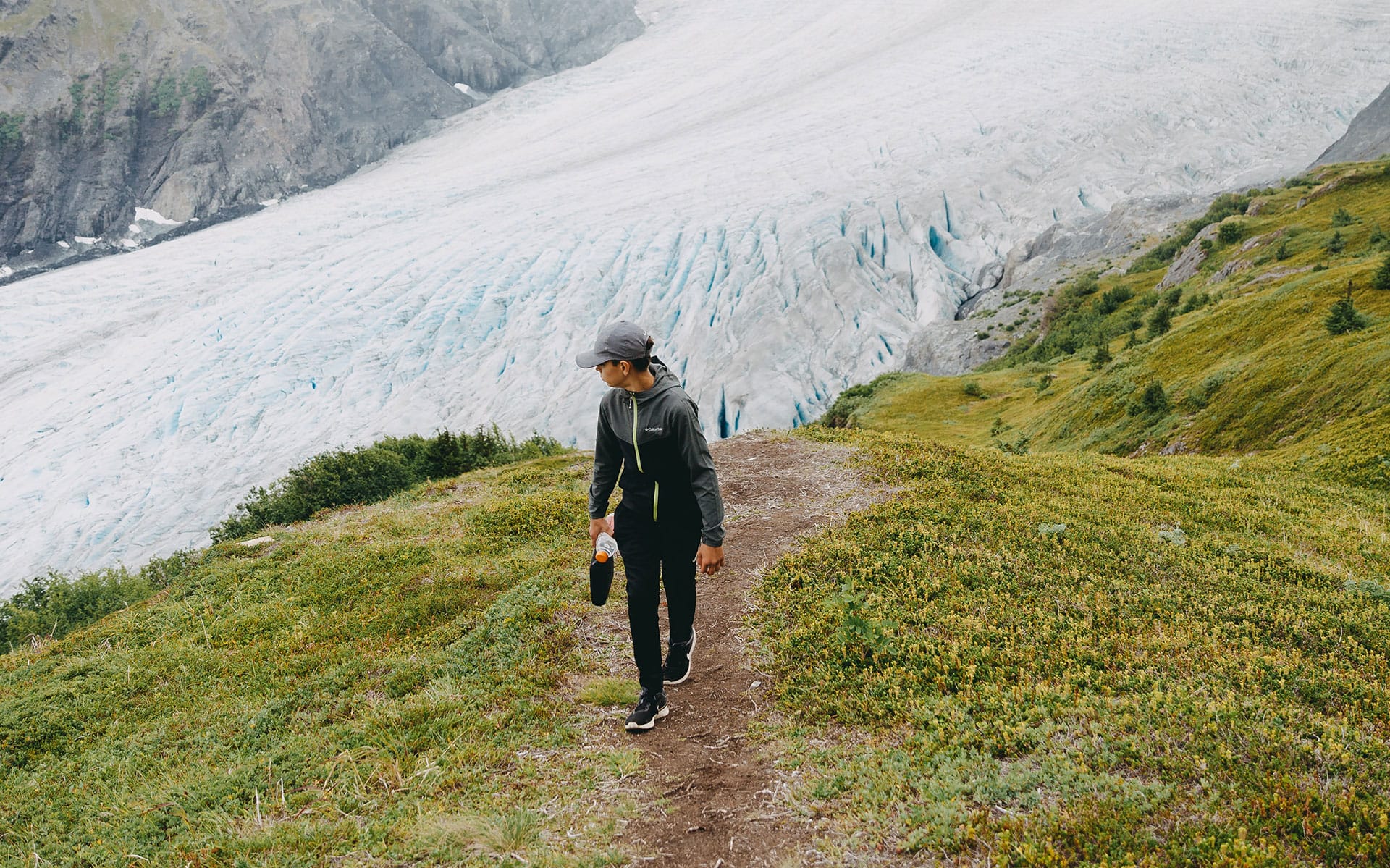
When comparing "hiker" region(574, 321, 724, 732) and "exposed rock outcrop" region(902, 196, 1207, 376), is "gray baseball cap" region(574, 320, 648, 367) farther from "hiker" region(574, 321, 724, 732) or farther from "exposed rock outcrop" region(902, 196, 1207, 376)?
"exposed rock outcrop" region(902, 196, 1207, 376)

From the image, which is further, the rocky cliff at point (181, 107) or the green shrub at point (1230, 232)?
the rocky cliff at point (181, 107)

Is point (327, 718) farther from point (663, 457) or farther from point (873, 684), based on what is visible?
point (873, 684)

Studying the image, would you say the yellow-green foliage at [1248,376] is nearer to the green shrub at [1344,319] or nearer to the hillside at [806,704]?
the green shrub at [1344,319]

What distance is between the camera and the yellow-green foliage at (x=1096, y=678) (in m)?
4.23

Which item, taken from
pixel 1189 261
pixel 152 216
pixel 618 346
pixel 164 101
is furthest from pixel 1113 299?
pixel 164 101

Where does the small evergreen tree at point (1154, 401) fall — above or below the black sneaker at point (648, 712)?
below

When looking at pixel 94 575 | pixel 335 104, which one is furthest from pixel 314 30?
pixel 94 575

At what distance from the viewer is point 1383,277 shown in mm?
18750

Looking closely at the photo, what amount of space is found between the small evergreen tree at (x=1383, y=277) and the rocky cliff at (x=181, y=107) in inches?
3339

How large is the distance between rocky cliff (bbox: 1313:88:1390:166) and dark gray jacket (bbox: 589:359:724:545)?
65.8 m

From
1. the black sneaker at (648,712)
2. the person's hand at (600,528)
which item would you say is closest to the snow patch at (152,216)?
the person's hand at (600,528)

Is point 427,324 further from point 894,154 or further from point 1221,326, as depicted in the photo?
point 1221,326

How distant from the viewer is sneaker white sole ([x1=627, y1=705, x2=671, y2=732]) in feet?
21.2

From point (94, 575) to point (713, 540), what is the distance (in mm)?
18607
